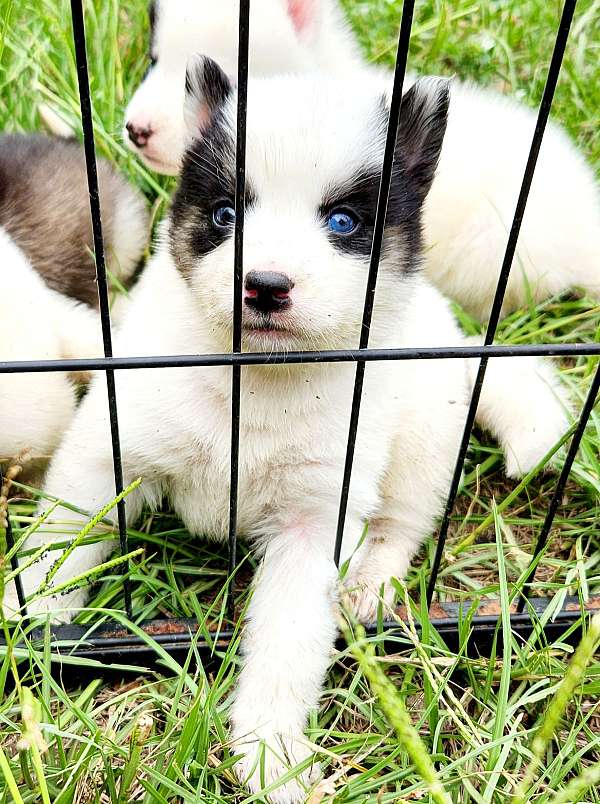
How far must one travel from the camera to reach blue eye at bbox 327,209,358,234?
184 cm

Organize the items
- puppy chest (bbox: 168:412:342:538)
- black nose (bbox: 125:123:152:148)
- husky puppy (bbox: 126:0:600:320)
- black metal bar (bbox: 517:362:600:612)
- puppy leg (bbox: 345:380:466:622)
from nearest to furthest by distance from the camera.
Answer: black metal bar (bbox: 517:362:600:612) < puppy chest (bbox: 168:412:342:538) < puppy leg (bbox: 345:380:466:622) < black nose (bbox: 125:123:152:148) < husky puppy (bbox: 126:0:600:320)

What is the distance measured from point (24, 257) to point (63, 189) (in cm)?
49

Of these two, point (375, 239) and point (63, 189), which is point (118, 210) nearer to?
point (63, 189)

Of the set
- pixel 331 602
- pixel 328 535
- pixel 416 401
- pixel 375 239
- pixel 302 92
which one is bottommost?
pixel 331 602

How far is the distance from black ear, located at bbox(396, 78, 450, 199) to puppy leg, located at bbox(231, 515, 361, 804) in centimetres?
89

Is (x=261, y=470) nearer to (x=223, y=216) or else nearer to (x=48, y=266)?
(x=223, y=216)

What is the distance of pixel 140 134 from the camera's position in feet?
9.22

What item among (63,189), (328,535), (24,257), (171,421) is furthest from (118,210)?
(328,535)

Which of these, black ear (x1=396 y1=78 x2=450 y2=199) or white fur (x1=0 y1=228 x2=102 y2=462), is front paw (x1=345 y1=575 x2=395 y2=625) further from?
black ear (x1=396 y1=78 x2=450 y2=199)

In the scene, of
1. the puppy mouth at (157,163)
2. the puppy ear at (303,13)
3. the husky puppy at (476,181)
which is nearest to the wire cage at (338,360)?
the puppy mouth at (157,163)

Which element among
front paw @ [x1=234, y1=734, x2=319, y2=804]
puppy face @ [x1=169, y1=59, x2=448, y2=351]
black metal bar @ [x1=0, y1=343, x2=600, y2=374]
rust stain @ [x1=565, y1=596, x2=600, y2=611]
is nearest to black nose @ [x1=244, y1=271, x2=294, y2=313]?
puppy face @ [x1=169, y1=59, x2=448, y2=351]

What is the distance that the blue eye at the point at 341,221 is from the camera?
1.84 m

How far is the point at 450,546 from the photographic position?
8.57ft

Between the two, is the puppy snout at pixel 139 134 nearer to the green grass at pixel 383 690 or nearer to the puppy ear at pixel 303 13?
the green grass at pixel 383 690
